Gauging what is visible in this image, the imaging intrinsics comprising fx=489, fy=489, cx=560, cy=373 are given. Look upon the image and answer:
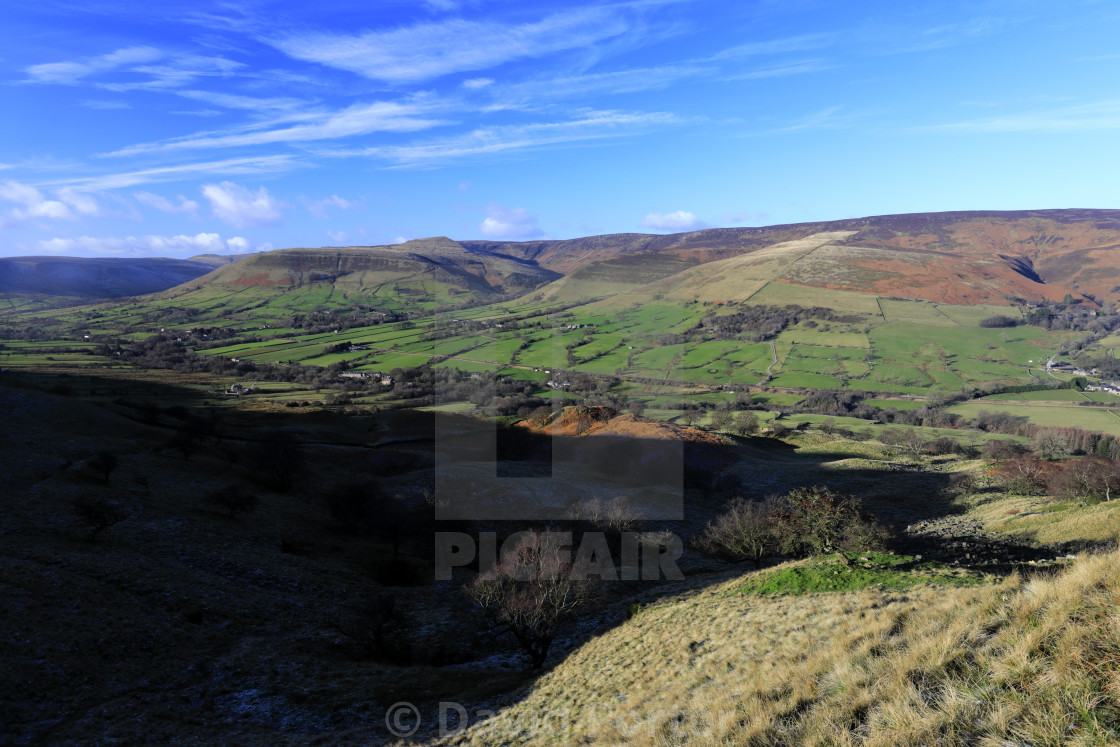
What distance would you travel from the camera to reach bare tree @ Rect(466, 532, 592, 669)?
19.6 meters

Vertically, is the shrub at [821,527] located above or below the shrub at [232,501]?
above

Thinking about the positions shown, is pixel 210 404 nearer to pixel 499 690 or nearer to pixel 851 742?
pixel 499 690

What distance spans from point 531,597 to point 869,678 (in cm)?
1364

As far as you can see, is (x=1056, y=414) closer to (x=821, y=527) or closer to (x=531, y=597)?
(x=821, y=527)

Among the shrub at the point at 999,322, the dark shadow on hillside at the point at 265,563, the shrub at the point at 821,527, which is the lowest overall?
the dark shadow on hillside at the point at 265,563

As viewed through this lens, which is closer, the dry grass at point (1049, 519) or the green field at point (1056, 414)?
the dry grass at point (1049, 519)

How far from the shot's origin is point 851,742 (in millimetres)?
7707

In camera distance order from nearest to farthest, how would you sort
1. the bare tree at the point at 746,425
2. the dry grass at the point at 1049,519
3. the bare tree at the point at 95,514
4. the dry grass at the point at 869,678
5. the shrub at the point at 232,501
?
the dry grass at the point at 869,678, the dry grass at the point at 1049,519, the bare tree at the point at 95,514, the shrub at the point at 232,501, the bare tree at the point at 746,425

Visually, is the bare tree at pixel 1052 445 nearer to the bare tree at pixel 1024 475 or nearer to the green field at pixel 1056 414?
the green field at pixel 1056 414

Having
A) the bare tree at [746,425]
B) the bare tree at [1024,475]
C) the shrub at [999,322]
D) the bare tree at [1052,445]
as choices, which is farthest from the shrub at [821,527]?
the shrub at [999,322]

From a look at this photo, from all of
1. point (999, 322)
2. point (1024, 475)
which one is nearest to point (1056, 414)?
point (1024, 475)

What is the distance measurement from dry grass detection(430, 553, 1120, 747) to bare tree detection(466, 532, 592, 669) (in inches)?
104

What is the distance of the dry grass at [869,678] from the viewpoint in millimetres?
6941

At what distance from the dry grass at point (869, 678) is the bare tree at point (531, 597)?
2643 mm
